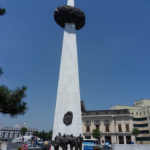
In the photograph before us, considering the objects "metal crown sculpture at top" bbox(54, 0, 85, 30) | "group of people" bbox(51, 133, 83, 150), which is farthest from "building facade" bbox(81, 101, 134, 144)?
"group of people" bbox(51, 133, 83, 150)

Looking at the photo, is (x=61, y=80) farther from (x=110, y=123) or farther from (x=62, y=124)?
(x=110, y=123)

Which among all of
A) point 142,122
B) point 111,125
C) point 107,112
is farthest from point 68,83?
point 142,122

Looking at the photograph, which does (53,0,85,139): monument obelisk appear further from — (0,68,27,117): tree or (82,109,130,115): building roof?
(82,109,130,115): building roof

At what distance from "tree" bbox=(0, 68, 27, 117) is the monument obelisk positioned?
7440 millimetres

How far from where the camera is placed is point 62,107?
15.9 meters

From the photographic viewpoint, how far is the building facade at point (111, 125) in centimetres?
4692

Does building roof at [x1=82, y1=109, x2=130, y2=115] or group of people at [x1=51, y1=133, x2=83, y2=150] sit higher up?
building roof at [x1=82, y1=109, x2=130, y2=115]

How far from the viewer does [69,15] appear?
20.5m

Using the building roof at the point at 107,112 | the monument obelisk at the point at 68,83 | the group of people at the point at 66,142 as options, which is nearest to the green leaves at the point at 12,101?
the group of people at the point at 66,142

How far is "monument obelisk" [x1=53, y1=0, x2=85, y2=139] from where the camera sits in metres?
15.2

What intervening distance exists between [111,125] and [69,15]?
38915 mm

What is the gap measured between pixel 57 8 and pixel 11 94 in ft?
55.0

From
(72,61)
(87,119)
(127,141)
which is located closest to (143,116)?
(127,141)

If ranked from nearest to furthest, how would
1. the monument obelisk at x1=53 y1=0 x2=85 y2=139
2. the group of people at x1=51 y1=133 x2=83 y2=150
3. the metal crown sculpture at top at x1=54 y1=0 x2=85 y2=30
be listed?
the group of people at x1=51 y1=133 x2=83 y2=150, the monument obelisk at x1=53 y1=0 x2=85 y2=139, the metal crown sculpture at top at x1=54 y1=0 x2=85 y2=30
